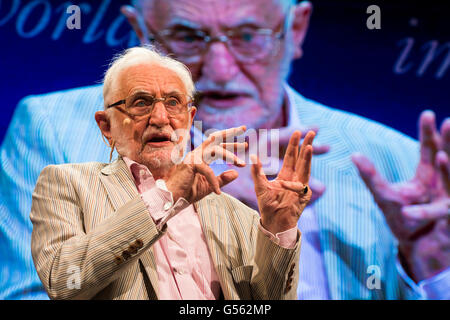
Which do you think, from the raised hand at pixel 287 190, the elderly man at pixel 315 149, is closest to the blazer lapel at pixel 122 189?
the raised hand at pixel 287 190

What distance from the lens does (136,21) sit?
8.20 ft

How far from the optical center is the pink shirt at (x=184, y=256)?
142cm

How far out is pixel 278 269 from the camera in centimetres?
144

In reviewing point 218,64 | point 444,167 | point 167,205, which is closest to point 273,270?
point 167,205

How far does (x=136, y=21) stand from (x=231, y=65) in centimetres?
52

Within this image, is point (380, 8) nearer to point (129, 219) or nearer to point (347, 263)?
point (347, 263)

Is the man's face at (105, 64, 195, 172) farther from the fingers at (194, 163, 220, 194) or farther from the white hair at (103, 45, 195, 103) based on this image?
the fingers at (194, 163, 220, 194)

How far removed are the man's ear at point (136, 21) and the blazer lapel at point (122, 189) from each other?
110 centimetres

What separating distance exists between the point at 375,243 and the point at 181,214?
1.26 meters

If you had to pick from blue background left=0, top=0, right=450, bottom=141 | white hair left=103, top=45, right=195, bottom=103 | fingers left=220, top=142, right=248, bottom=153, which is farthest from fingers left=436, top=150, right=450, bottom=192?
fingers left=220, top=142, right=248, bottom=153

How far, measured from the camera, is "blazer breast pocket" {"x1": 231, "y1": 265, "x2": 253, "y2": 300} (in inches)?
58.5

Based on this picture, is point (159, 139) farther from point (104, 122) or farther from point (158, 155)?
point (104, 122)
